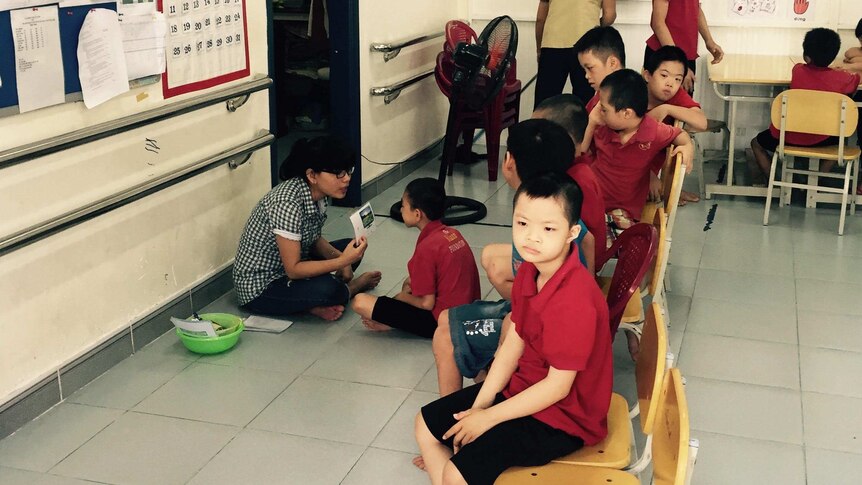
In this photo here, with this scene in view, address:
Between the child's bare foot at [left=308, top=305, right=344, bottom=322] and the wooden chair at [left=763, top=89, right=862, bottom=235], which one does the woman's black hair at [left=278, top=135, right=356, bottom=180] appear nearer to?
the child's bare foot at [left=308, top=305, right=344, bottom=322]

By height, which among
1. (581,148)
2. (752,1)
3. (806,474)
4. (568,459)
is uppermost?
(752,1)

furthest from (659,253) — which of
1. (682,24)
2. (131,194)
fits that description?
(682,24)

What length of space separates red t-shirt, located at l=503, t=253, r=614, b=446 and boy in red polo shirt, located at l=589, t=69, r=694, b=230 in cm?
145

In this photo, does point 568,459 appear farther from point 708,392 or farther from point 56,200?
point 56,200

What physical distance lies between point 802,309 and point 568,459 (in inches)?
84.4

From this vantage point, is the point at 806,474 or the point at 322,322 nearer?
the point at 806,474

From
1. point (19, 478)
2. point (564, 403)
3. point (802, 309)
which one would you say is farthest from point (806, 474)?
point (19, 478)

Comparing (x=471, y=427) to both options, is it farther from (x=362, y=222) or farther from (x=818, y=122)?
(x=818, y=122)

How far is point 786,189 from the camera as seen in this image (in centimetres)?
527

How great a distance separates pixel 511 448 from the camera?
1.99 meters

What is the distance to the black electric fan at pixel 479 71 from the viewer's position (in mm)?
4605

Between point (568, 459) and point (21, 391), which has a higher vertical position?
point (568, 459)

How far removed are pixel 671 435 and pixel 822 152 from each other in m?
3.58

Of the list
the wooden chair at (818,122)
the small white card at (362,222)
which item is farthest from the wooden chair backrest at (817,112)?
the small white card at (362,222)
